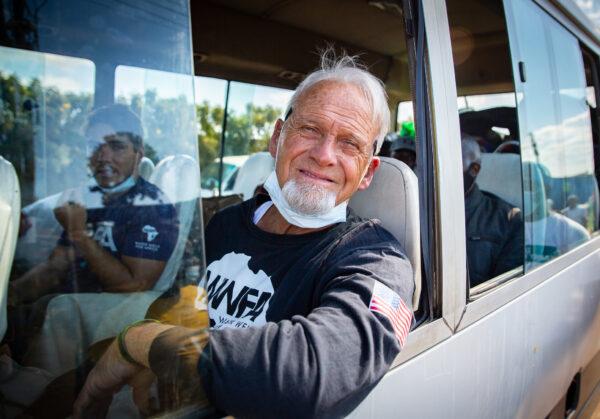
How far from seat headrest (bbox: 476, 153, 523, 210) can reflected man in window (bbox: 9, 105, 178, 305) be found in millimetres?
2173

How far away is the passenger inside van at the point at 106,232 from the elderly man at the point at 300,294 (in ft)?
0.40

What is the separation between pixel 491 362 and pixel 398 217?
544mm

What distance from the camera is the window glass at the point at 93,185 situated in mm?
772

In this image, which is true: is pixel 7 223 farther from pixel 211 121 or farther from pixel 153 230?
pixel 211 121

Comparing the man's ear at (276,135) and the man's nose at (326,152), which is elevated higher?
the man's ear at (276,135)

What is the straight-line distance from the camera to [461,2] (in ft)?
7.67

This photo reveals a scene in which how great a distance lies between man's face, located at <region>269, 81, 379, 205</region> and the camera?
1575 millimetres

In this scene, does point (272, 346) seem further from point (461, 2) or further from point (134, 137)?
point (461, 2)

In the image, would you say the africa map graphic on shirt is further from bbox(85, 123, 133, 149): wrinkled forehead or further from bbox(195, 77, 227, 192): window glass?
bbox(195, 77, 227, 192): window glass

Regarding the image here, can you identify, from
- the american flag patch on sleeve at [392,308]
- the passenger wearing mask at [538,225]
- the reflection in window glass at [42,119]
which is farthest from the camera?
the passenger wearing mask at [538,225]

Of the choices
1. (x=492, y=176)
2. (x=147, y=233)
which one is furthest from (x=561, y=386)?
(x=147, y=233)

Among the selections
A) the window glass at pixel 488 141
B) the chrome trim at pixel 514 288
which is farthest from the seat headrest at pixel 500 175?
the chrome trim at pixel 514 288

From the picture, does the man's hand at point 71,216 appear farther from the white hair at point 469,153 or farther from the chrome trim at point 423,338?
the white hair at point 469,153

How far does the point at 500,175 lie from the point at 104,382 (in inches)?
104
